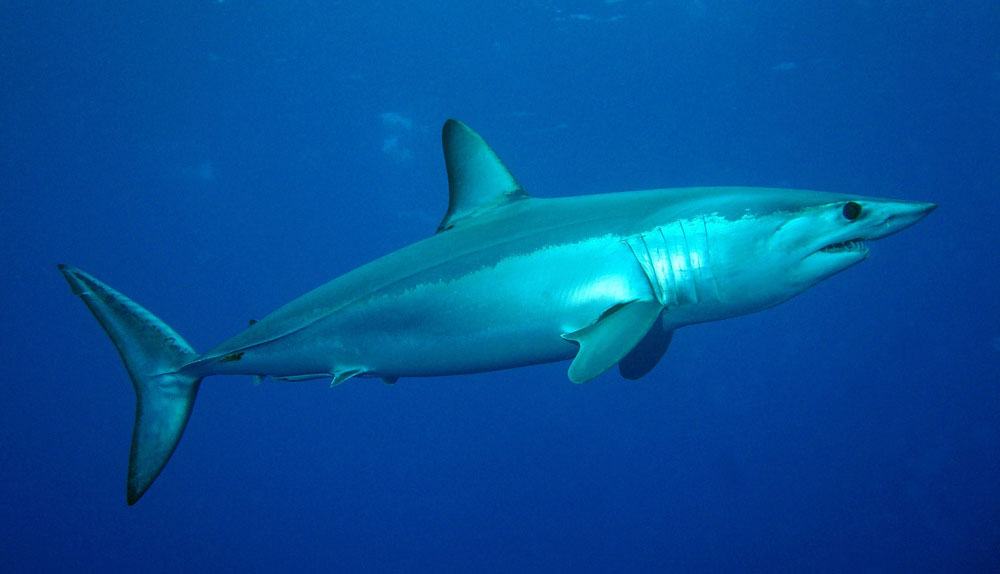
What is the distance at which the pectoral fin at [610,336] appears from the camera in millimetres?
2484

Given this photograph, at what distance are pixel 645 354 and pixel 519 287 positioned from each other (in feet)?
5.29

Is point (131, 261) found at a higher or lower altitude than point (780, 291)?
higher

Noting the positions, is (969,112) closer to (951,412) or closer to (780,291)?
(951,412)

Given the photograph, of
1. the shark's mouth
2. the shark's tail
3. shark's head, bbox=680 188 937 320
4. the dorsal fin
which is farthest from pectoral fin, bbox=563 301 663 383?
the shark's tail

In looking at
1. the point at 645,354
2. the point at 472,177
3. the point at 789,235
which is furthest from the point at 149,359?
the point at 789,235

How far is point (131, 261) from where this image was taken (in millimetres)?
21516

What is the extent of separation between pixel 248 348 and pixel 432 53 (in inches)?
798

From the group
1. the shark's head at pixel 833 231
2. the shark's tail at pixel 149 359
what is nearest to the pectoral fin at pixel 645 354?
the shark's head at pixel 833 231

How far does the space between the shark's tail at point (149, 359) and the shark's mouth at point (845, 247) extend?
13.8 ft

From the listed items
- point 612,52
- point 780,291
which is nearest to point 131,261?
point 612,52

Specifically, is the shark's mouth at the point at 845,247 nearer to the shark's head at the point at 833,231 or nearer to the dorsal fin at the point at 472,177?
the shark's head at the point at 833,231

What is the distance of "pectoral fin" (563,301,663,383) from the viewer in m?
2.48

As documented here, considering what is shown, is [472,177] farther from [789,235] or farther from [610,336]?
[789,235]

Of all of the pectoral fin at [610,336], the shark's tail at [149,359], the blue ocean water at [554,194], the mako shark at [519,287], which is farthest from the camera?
the blue ocean water at [554,194]
